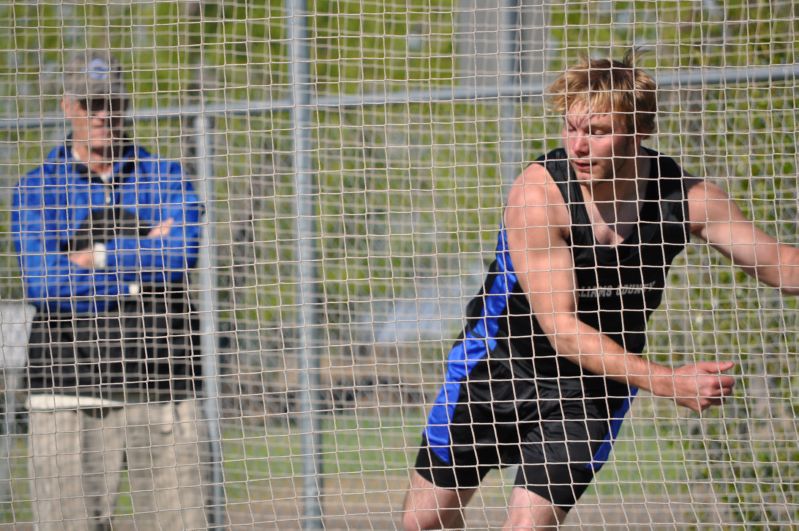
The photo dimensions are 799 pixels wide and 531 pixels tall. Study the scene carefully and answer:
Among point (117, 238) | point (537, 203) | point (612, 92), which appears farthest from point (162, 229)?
point (612, 92)

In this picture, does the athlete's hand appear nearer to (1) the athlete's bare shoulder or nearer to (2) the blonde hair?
(1) the athlete's bare shoulder

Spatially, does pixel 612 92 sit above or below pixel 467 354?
above

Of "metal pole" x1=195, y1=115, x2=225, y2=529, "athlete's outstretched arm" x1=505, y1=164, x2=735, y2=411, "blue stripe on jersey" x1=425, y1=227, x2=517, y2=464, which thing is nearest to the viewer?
"athlete's outstretched arm" x1=505, y1=164, x2=735, y2=411

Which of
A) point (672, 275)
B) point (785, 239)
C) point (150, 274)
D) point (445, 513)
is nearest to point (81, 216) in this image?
point (150, 274)

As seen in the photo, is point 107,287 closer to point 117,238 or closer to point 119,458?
point 117,238

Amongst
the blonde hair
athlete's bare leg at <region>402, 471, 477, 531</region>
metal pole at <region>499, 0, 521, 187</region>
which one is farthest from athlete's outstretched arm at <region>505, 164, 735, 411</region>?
metal pole at <region>499, 0, 521, 187</region>

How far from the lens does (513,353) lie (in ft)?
9.27

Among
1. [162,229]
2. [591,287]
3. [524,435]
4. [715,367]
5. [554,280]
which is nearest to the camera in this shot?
[715,367]

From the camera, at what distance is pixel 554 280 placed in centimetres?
257

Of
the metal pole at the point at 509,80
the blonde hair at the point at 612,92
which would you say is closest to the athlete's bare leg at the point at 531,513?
the blonde hair at the point at 612,92

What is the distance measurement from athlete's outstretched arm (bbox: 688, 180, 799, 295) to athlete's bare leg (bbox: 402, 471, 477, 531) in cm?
106

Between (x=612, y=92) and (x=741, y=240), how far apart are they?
1.85 feet

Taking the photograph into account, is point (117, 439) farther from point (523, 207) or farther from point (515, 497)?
point (523, 207)

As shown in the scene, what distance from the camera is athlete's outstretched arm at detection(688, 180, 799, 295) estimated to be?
2.66 m
